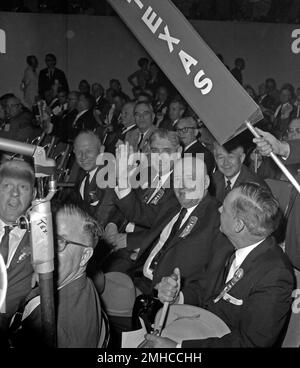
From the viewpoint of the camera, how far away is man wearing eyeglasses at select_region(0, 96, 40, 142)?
2.86 metres

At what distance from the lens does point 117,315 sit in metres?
1.41

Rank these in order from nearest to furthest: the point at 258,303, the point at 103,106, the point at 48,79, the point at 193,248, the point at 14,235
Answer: the point at 258,303 < the point at 14,235 < the point at 193,248 < the point at 48,79 < the point at 103,106

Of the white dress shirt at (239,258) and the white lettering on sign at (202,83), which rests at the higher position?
the white lettering on sign at (202,83)

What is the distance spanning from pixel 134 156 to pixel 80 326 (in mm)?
1487

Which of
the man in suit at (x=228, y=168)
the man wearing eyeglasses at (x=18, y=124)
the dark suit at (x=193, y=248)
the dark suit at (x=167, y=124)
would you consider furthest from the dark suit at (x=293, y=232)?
the dark suit at (x=167, y=124)

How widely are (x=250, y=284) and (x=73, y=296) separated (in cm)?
43

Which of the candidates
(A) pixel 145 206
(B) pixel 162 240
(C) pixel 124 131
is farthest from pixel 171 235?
(C) pixel 124 131

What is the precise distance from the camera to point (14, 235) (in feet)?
4.54

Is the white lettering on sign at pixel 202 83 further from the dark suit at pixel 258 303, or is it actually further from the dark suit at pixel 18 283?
the dark suit at pixel 18 283

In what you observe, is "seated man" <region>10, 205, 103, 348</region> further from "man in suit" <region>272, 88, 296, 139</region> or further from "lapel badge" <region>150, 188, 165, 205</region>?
"man in suit" <region>272, 88, 296, 139</region>

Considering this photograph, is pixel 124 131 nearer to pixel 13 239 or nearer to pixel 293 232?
pixel 293 232

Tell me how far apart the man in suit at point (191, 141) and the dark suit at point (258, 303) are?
1094mm

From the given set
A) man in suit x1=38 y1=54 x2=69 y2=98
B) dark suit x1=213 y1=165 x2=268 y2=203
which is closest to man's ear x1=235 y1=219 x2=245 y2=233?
dark suit x1=213 y1=165 x2=268 y2=203

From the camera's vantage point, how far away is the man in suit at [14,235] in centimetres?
127
